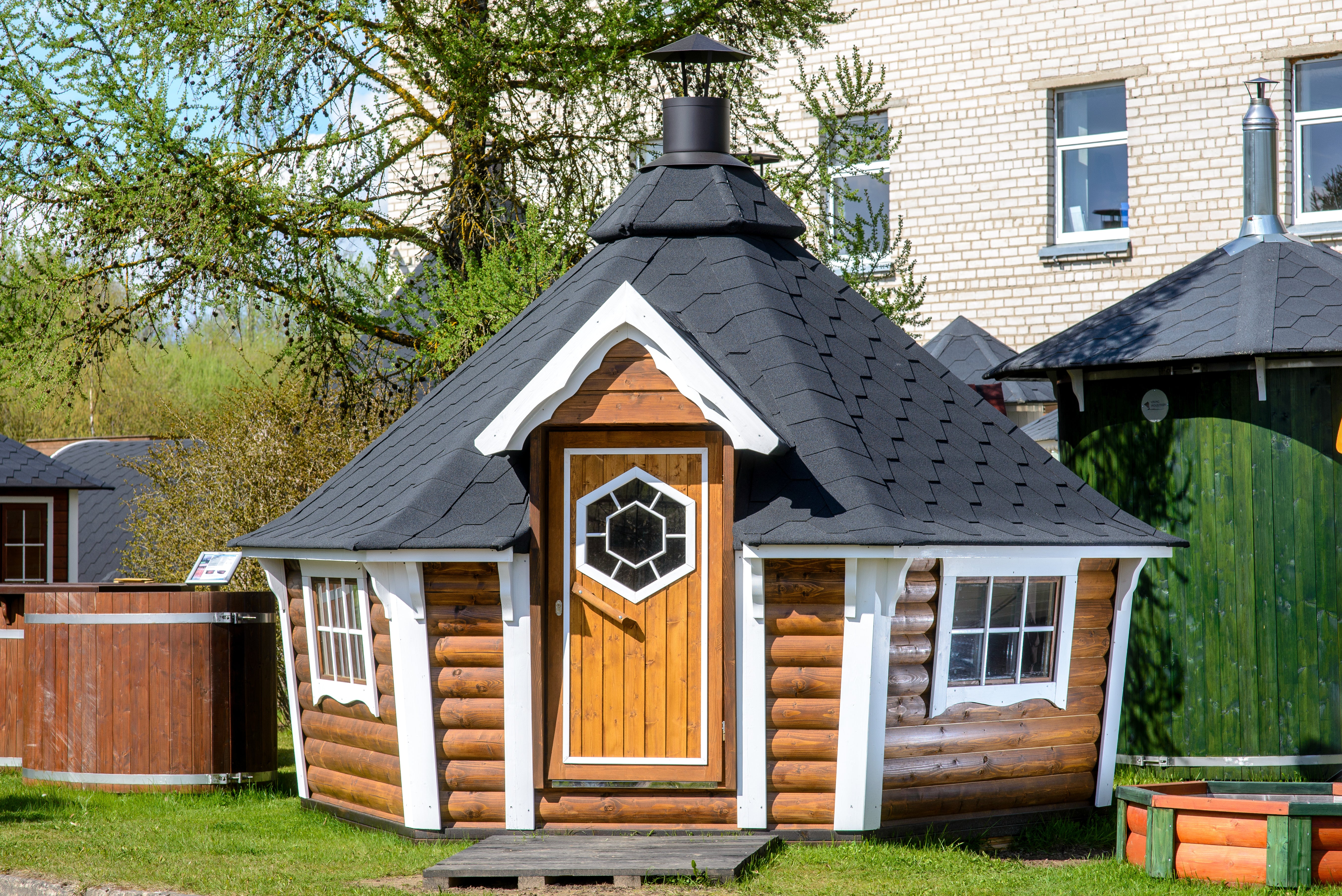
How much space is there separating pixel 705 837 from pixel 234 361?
34.1m

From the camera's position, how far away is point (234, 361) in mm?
39156

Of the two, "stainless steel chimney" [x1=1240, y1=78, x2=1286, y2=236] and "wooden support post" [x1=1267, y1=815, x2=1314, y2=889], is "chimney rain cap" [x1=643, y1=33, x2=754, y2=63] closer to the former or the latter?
"stainless steel chimney" [x1=1240, y1=78, x2=1286, y2=236]

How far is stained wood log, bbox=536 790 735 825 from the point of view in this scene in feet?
25.2

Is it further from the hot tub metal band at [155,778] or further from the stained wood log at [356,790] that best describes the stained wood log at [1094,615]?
the hot tub metal band at [155,778]

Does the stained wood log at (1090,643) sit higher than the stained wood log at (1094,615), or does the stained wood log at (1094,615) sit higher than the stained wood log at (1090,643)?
the stained wood log at (1094,615)

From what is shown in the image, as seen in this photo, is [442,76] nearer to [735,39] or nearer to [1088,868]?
[735,39]

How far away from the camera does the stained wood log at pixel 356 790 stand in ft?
26.8

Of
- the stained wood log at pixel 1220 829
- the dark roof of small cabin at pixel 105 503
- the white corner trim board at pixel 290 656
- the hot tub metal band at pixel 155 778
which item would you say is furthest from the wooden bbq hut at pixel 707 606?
the dark roof of small cabin at pixel 105 503

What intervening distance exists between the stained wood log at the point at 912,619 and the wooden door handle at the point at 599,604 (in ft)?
4.62

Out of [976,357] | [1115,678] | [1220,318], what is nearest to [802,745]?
[1115,678]

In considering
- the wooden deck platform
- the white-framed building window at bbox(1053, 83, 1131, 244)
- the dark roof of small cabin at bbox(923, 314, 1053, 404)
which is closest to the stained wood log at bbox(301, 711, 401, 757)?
the wooden deck platform

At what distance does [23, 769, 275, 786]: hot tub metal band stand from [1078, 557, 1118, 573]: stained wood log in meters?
5.71

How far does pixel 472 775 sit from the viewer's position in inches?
308

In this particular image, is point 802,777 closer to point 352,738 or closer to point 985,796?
point 985,796
